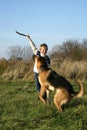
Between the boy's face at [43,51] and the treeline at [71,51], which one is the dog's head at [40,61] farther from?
the treeline at [71,51]

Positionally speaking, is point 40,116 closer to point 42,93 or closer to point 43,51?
point 42,93

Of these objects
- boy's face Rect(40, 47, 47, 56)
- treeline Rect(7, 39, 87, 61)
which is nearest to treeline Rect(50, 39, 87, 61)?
treeline Rect(7, 39, 87, 61)

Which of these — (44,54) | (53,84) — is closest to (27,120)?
(53,84)

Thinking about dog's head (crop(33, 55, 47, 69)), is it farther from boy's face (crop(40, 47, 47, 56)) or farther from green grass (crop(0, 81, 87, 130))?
green grass (crop(0, 81, 87, 130))

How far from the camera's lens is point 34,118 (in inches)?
298

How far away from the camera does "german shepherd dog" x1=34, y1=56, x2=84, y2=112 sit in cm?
827

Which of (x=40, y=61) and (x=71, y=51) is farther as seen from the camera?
(x=71, y=51)

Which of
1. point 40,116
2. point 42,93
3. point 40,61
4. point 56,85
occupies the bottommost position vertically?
point 40,116

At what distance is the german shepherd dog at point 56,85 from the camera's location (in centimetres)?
827

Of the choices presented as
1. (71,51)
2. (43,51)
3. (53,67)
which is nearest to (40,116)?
(43,51)

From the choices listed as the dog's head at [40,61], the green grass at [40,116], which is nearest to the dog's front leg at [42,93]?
the green grass at [40,116]

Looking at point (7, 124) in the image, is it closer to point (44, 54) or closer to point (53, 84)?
point (53, 84)

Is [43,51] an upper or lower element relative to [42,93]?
upper

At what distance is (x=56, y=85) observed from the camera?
8578 millimetres
